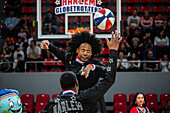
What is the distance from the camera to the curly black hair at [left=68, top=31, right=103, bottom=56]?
213 inches

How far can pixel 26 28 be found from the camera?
12.3m

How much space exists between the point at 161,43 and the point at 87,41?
686 cm

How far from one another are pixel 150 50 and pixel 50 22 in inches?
128

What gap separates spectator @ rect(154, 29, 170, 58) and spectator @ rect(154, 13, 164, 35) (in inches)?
9.5

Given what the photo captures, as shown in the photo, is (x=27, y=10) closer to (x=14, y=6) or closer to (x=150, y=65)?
(x=14, y=6)

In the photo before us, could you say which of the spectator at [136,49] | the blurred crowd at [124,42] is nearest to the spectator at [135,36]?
the blurred crowd at [124,42]

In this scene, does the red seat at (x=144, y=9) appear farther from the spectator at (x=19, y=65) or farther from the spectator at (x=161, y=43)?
the spectator at (x=19, y=65)

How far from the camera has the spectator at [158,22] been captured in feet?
40.2

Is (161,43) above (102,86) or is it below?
above

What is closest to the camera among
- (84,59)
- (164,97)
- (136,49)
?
(84,59)

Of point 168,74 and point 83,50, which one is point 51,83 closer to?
point 168,74

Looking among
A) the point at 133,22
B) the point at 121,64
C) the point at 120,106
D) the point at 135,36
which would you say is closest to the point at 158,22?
the point at 133,22

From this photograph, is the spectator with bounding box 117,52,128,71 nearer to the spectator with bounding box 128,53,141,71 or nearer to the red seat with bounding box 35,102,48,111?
the spectator with bounding box 128,53,141,71

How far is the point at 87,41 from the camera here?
5.41m
